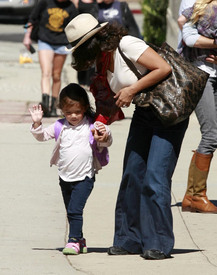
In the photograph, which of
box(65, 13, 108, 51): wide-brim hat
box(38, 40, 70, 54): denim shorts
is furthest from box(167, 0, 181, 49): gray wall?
box(65, 13, 108, 51): wide-brim hat

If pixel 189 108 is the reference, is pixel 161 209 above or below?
below

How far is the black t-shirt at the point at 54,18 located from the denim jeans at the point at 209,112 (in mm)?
4629

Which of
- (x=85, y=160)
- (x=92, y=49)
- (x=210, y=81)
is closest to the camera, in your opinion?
(x=92, y=49)

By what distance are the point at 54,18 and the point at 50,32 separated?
189 millimetres

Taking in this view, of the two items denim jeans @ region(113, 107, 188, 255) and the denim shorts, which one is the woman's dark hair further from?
the denim shorts

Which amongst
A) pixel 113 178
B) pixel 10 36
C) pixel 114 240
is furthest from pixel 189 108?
pixel 10 36

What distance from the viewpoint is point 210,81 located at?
6.70m

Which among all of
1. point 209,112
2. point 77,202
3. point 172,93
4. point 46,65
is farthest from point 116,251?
point 46,65

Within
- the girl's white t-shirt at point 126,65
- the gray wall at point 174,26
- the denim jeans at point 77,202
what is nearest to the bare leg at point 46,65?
the gray wall at point 174,26

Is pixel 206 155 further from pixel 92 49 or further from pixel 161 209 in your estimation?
pixel 92 49

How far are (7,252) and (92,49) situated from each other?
1469mm

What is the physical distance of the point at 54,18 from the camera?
11141mm

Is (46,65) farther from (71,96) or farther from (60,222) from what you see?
(71,96)

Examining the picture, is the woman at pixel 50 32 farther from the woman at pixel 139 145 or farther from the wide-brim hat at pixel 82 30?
the wide-brim hat at pixel 82 30
